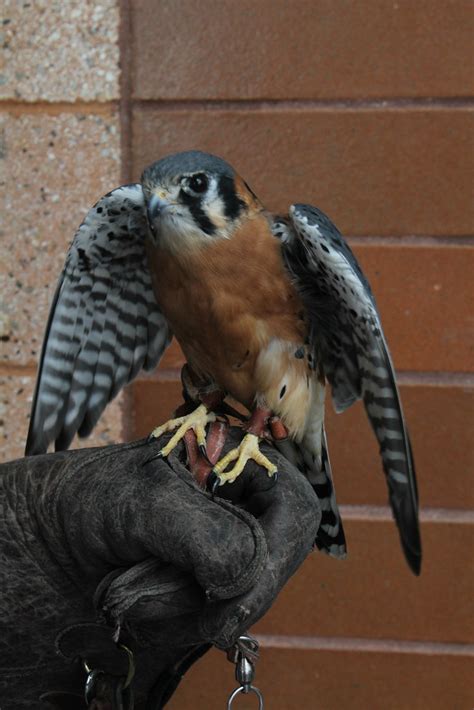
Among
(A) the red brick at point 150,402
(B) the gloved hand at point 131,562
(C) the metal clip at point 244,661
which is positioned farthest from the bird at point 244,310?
(A) the red brick at point 150,402

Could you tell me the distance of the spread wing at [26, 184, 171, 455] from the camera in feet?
6.73

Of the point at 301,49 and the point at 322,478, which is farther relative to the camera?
the point at 301,49

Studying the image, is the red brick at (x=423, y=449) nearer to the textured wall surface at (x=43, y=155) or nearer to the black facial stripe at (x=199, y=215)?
the textured wall surface at (x=43, y=155)

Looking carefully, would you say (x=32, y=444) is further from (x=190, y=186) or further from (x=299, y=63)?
(x=299, y=63)

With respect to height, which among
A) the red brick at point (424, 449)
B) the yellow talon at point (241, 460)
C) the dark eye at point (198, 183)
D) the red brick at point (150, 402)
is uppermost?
the dark eye at point (198, 183)

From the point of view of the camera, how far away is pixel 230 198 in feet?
6.15

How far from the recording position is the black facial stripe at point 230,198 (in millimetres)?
1846

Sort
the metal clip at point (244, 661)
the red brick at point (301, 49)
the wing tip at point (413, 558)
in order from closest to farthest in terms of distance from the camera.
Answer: the metal clip at point (244, 661) → the wing tip at point (413, 558) → the red brick at point (301, 49)

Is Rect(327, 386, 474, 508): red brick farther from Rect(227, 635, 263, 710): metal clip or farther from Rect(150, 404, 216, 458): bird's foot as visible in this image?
Rect(227, 635, 263, 710): metal clip

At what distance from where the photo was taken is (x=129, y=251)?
2062 millimetres

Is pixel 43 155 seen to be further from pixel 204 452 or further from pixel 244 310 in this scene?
pixel 204 452

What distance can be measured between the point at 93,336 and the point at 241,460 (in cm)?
63

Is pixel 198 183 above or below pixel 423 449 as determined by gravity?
above

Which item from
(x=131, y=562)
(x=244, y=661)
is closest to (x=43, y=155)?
(x=131, y=562)
